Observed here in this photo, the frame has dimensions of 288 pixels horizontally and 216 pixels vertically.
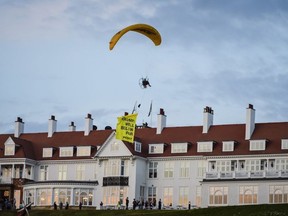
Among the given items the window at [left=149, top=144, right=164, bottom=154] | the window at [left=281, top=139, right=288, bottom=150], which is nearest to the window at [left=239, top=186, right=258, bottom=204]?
the window at [left=281, top=139, right=288, bottom=150]

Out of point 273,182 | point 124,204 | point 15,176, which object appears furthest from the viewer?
point 15,176

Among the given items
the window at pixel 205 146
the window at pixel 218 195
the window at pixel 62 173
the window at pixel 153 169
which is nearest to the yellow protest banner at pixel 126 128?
the window at pixel 153 169

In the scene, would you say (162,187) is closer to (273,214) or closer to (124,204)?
(124,204)

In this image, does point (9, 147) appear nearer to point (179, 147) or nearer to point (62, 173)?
point (62, 173)

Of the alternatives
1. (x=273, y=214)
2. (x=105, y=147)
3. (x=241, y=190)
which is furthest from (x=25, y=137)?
(x=273, y=214)

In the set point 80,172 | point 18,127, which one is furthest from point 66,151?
point 18,127

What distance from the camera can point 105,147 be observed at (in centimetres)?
12825

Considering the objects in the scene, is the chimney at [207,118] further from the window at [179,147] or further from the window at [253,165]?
the window at [253,165]

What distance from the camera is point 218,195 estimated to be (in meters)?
119

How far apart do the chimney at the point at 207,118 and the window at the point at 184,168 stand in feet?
19.7

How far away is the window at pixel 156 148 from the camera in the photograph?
420 ft

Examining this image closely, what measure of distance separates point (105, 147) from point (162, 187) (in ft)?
31.3

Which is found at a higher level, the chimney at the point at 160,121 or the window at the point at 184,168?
the chimney at the point at 160,121

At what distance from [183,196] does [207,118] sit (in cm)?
1159
